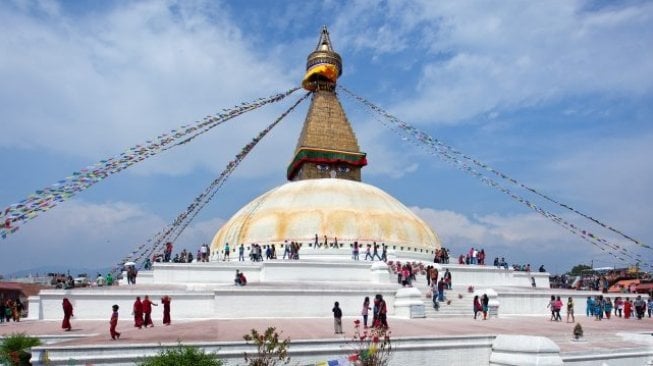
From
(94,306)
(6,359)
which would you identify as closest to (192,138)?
(94,306)

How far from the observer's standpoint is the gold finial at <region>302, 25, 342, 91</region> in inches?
1233

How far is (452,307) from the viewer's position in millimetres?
15961

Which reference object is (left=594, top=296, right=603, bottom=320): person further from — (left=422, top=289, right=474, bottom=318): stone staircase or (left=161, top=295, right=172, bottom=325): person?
(left=161, top=295, right=172, bottom=325): person

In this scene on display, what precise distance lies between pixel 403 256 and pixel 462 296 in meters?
5.84

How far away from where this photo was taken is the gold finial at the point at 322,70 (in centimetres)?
3133

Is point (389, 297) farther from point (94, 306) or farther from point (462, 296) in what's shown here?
point (94, 306)

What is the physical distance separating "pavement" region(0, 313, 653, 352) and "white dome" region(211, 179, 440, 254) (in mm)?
8861

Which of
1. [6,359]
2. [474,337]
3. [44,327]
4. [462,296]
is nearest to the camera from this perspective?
[6,359]

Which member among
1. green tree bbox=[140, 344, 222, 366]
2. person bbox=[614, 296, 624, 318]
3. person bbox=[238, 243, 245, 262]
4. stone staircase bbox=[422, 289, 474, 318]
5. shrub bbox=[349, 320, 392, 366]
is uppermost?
person bbox=[238, 243, 245, 262]

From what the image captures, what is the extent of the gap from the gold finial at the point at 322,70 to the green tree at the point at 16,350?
24.2 m

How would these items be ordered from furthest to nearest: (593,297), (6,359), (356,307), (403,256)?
(403,256), (593,297), (356,307), (6,359)

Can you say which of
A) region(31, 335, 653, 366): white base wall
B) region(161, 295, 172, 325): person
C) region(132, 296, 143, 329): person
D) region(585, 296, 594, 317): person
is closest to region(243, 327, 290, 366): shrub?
region(31, 335, 653, 366): white base wall

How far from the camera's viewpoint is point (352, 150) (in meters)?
29.6

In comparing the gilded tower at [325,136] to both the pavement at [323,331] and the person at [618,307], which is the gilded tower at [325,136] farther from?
the pavement at [323,331]
